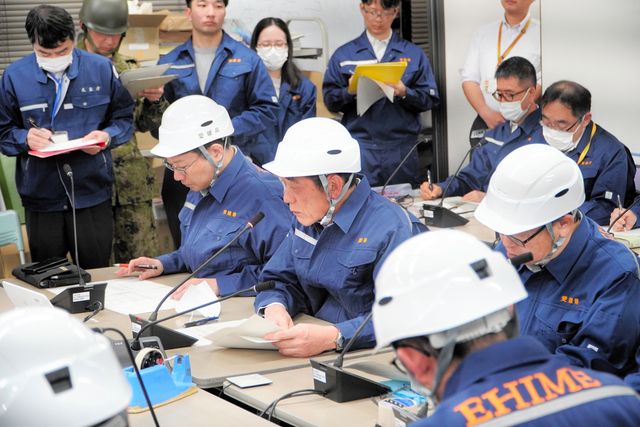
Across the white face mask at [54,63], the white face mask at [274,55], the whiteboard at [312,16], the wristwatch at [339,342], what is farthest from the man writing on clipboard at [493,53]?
the wristwatch at [339,342]

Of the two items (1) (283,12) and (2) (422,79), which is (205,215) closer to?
(2) (422,79)

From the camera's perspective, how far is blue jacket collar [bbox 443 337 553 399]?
964 mm

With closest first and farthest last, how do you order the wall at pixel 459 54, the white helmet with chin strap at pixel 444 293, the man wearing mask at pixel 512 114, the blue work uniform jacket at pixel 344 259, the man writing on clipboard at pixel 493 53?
the white helmet with chin strap at pixel 444 293 → the blue work uniform jacket at pixel 344 259 → the man wearing mask at pixel 512 114 → the man writing on clipboard at pixel 493 53 → the wall at pixel 459 54

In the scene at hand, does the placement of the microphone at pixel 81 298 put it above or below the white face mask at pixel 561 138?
below

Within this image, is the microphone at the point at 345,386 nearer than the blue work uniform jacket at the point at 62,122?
Yes

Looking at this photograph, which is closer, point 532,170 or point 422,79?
point 532,170

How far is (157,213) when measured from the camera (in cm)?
435

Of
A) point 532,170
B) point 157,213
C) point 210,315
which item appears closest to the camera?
point 532,170

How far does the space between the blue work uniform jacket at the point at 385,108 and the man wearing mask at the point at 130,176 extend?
4.03 feet

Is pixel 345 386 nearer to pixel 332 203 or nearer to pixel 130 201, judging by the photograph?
pixel 332 203

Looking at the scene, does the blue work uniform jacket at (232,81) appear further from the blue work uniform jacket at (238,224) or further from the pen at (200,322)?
the pen at (200,322)

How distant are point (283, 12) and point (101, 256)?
3.14 m

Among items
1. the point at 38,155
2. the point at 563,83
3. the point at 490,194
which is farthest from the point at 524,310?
the point at 38,155

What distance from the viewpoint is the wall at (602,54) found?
3561mm
